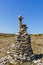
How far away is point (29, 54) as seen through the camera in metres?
42.9

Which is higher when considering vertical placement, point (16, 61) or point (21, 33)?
point (21, 33)

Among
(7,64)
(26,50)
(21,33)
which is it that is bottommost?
(7,64)

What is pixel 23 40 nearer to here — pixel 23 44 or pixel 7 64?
pixel 23 44

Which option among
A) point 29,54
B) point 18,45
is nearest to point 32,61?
point 29,54

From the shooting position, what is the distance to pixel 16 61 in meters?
42.8

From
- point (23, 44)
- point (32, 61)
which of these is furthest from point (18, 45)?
point (32, 61)

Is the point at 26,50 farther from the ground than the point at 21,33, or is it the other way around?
the point at 21,33

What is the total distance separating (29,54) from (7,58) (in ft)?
14.9

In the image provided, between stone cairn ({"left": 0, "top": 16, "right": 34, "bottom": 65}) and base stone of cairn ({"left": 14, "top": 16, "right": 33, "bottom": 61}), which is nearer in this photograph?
stone cairn ({"left": 0, "top": 16, "right": 34, "bottom": 65})

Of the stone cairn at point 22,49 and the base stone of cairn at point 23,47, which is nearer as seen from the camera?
the stone cairn at point 22,49

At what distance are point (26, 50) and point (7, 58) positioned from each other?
4.26 meters

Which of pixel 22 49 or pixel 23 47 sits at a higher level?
pixel 23 47

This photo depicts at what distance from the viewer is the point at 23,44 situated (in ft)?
141

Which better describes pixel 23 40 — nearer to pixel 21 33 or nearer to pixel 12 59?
pixel 21 33
